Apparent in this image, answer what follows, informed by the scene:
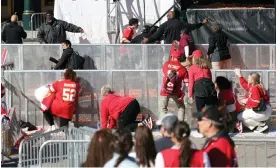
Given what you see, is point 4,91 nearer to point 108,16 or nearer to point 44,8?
point 108,16

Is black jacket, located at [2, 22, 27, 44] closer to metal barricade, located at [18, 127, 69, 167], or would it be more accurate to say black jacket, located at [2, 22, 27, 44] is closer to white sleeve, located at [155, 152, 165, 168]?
metal barricade, located at [18, 127, 69, 167]

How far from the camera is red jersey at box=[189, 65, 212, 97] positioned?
596 inches

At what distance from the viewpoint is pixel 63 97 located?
15.0 m

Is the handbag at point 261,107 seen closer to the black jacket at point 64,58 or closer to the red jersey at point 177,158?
the black jacket at point 64,58

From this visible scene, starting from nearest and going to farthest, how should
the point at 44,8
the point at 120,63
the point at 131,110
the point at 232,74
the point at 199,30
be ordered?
1. the point at 131,110
2. the point at 232,74
3. the point at 120,63
4. the point at 199,30
5. the point at 44,8

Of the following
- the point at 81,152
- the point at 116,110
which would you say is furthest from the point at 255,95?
the point at 81,152

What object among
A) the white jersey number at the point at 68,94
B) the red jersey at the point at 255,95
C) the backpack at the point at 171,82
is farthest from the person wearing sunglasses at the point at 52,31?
the red jersey at the point at 255,95

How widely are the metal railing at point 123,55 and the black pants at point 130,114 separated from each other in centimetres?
418

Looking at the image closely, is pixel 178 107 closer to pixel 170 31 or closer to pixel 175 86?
pixel 175 86

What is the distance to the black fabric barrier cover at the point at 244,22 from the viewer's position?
22.8m

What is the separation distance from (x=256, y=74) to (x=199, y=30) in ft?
25.3

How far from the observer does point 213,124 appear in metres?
8.19

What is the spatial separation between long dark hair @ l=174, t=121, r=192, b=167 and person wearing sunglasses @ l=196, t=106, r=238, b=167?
0.20 meters

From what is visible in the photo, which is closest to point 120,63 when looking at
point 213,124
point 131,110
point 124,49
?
point 124,49
